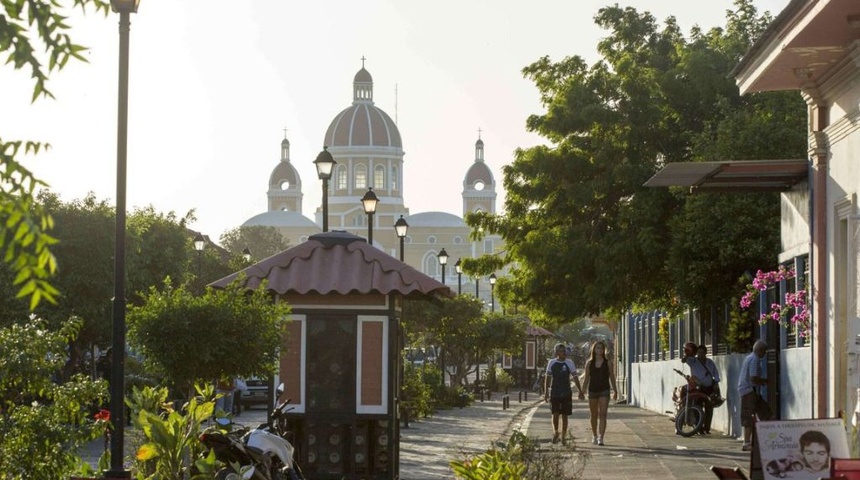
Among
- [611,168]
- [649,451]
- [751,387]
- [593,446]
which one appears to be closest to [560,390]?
[593,446]

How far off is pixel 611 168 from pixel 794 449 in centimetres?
2310

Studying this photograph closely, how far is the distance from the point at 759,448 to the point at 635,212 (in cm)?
2161

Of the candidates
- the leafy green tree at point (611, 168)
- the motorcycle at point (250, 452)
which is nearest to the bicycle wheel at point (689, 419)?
the leafy green tree at point (611, 168)

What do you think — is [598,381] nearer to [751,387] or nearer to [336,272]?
[751,387]

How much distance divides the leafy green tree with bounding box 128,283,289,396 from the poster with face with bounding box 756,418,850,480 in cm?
736

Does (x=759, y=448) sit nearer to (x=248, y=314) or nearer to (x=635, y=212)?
(x=248, y=314)

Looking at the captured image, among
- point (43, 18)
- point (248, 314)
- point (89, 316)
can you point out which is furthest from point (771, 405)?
point (89, 316)

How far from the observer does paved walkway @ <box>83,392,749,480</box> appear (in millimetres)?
19609

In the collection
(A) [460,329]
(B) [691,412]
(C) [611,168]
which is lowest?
(B) [691,412]

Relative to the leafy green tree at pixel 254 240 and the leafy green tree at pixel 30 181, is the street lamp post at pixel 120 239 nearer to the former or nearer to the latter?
the leafy green tree at pixel 30 181

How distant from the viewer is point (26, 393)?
1178 cm

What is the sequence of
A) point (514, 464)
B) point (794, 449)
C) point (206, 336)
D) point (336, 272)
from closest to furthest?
point (794, 449) → point (514, 464) → point (206, 336) → point (336, 272)

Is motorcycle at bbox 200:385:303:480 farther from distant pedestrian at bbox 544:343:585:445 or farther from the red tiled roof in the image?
distant pedestrian at bbox 544:343:585:445

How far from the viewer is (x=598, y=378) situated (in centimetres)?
2442
